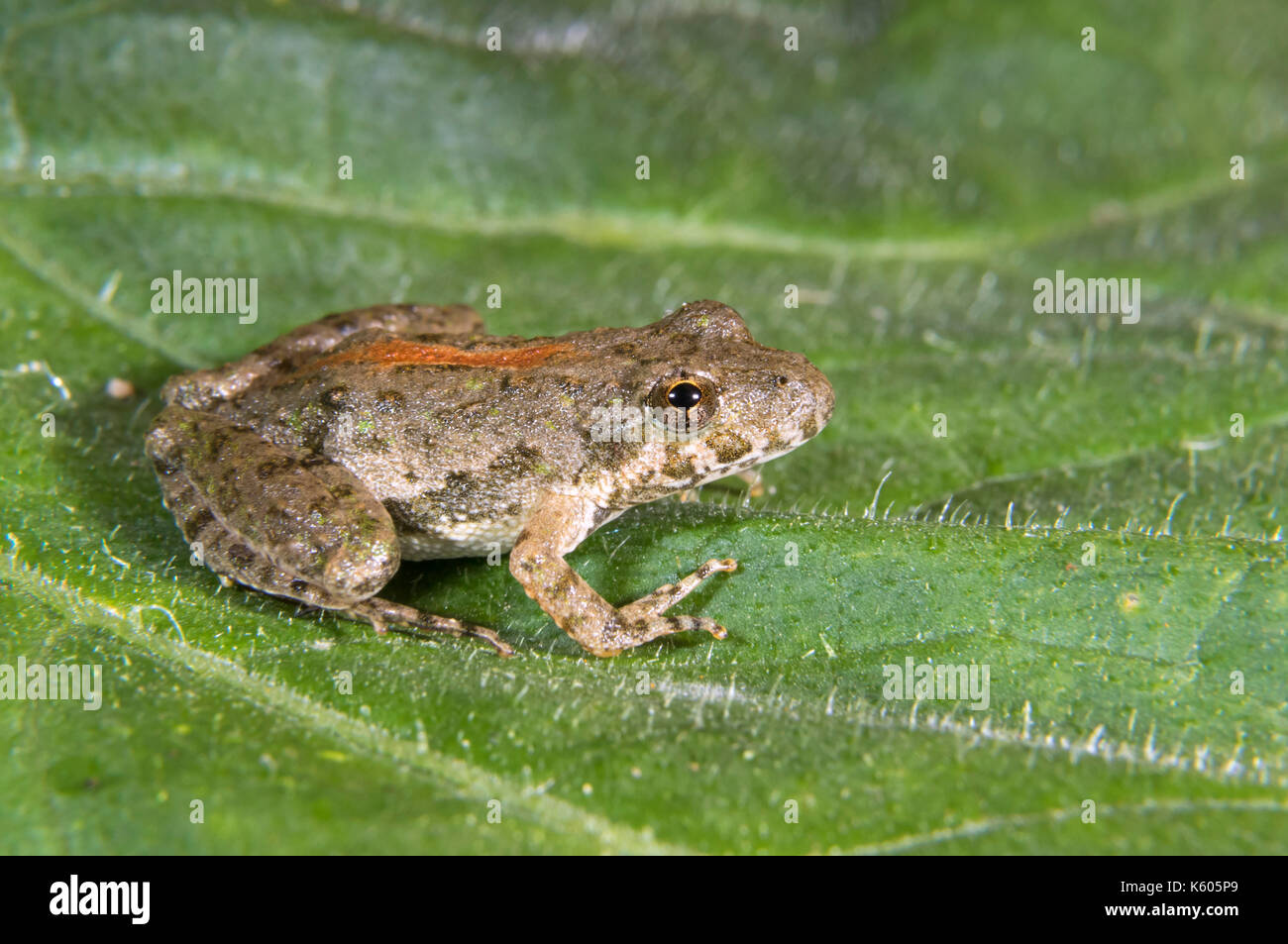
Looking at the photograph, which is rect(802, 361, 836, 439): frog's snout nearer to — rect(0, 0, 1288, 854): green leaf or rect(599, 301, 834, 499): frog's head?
rect(599, 301, 834, 499): frog's head

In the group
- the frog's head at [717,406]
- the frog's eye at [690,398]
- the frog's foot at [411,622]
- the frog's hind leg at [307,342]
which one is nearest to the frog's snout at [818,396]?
the frog's head at [717,406]

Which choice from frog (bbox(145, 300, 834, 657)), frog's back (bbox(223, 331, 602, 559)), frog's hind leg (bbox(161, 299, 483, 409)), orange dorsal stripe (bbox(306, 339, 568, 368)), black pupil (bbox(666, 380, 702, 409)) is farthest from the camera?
frog's hind leg (bbox(161, 299, 483, 409))

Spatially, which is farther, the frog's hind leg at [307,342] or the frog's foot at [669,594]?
the frog's hind leg at [307,342]

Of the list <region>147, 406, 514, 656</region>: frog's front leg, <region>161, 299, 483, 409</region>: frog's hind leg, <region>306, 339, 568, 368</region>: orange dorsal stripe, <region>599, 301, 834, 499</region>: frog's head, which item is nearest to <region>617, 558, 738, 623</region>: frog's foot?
<region>599, 301, 834, 499</region>: frog's head

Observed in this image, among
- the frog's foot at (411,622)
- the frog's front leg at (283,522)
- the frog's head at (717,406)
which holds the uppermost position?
the frog's head at (717,406)

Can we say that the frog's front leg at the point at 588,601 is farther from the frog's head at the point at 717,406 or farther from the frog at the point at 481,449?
the frog's head at the point at 717,406

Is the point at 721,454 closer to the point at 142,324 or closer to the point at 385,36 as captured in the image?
the point at 142,324

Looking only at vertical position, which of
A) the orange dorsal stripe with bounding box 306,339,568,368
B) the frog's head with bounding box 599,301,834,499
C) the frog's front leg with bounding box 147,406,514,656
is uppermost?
the orange dorsal stripe with bounding box 306,339,568,368
